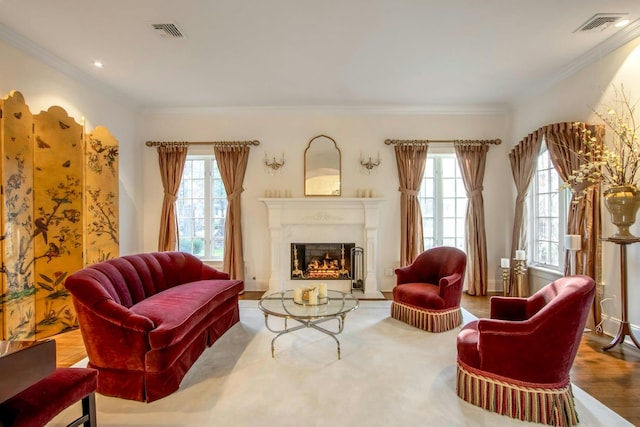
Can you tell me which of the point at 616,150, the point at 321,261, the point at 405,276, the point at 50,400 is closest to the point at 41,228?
the point at 50,400

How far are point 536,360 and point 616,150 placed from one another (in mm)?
2736

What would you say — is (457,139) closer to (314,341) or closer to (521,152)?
(521,152)

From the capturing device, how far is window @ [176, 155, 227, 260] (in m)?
5.55

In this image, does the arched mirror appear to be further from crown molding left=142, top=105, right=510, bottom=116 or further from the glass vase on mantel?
the glass vase on mantel

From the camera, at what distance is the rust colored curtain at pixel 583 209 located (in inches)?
138

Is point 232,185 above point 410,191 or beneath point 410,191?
above

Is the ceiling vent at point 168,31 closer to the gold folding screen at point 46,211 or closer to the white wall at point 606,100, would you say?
the gold folding screen at point 46,211

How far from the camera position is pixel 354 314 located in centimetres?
411

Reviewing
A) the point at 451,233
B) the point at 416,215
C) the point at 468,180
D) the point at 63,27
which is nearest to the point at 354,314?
the point at 416,215

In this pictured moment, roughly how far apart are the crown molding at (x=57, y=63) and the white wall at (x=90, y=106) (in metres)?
0.04

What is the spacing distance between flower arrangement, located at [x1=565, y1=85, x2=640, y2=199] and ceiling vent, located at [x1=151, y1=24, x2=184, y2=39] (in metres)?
4.03

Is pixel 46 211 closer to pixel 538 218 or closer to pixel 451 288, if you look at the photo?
pixel 451 288

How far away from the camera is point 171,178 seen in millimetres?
5363

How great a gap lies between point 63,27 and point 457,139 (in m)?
5.31
